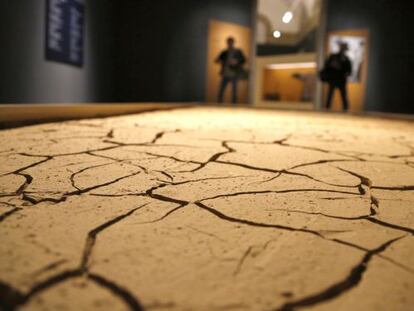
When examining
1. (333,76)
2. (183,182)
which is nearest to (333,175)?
(183,182)

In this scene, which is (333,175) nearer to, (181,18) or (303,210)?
(303,210)

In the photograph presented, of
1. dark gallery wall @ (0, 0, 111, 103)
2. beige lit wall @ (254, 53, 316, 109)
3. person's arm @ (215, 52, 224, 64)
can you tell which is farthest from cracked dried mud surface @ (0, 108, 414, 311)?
beige lit wall @ (254, 53, 316, 109)

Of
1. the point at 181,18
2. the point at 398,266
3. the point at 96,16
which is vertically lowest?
the point at 398,266

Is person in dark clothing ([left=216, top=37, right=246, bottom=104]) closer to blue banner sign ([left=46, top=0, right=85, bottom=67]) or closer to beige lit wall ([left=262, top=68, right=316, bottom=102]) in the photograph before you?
beige lit wall ([left=262, top=68, right=316, bottom=102])

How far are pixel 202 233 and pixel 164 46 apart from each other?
19.1 ft

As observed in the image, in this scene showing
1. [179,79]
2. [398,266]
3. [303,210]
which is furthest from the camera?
[179,79]

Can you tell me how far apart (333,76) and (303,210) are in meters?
5.58

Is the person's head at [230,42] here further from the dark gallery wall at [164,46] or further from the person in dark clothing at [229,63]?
the dark gallery wall at [164,46]

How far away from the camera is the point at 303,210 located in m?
1.04

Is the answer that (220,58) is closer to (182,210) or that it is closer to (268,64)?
(268,64)

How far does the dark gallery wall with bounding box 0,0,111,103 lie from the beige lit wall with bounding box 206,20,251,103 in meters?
2.50

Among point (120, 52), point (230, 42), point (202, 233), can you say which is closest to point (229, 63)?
point (230, 42)

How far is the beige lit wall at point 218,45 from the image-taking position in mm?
7055

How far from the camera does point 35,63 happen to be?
3893 millimetres
